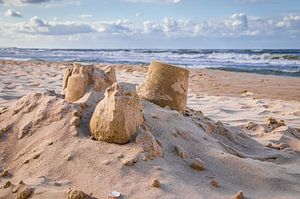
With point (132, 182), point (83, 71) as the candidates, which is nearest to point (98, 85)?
point (83, 71)

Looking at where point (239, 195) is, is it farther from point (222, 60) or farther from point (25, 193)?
point (222, 60)

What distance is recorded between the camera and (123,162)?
2738mm

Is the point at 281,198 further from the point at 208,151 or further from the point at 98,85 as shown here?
the point at 98,85

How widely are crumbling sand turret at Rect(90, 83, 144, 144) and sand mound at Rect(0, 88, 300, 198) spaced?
0.06 metres

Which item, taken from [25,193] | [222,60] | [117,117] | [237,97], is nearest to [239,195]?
[117,117]

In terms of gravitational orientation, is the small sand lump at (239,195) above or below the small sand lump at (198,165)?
below

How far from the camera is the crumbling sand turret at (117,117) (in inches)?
115

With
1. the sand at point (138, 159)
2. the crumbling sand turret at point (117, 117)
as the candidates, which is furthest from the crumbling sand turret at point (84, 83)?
the crumbling sand turret at point (117, 117)

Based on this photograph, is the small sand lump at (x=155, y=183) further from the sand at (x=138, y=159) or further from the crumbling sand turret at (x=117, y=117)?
the crumbling sand turret at (x=117, y=117)

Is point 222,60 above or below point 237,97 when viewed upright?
below

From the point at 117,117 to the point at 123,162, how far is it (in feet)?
1.12

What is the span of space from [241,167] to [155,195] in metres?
0.92

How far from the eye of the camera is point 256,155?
3881mm

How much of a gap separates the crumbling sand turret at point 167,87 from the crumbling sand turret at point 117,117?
39.1 inches
